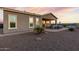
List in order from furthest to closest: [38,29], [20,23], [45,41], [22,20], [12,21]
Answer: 1. [12,21]
2. [22,20]
3. [20,23]
4. [45,41]
5. [38,29]

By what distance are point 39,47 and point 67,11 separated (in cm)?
169

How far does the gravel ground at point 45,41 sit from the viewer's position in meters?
6.02

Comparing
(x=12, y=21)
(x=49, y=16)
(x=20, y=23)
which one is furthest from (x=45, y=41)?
(x=12, y=21)

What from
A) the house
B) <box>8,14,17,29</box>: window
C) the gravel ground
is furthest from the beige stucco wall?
the gravel ground

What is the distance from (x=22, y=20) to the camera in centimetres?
674

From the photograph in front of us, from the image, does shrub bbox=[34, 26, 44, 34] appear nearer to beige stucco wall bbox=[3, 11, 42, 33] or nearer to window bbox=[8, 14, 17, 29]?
beige stucco wall bbox=[3, 11, 42, 33]

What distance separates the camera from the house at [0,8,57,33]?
6.17m

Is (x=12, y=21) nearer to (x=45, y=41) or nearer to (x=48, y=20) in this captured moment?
(x=48, y=20)

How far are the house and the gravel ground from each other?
321mm

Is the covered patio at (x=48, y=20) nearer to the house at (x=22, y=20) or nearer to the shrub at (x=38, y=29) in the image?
the house at (x=22, y=20)

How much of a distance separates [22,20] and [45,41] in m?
1.38
